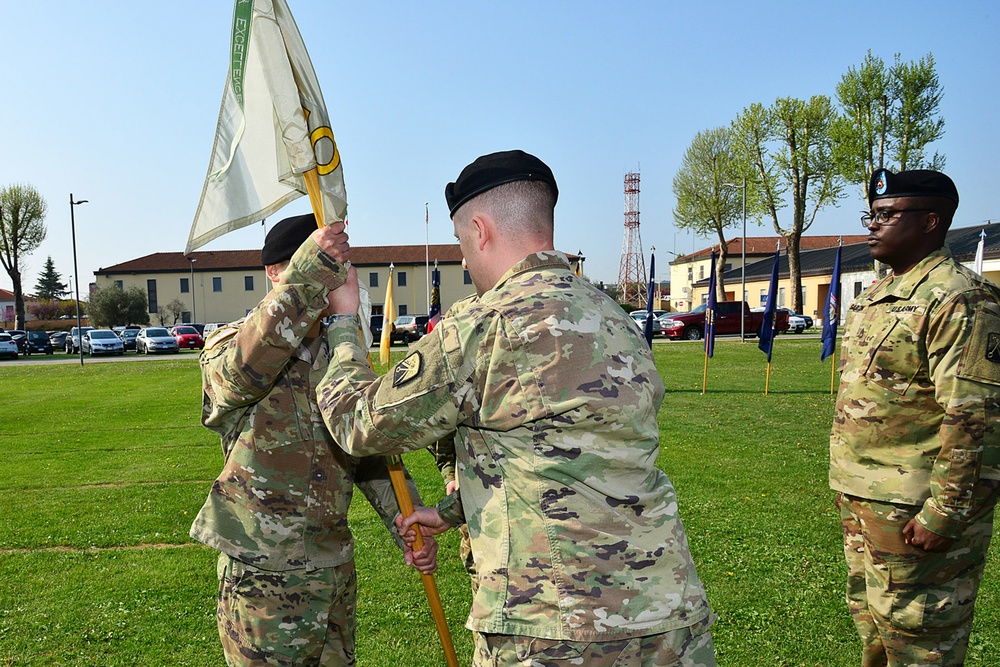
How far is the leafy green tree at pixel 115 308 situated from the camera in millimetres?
66500

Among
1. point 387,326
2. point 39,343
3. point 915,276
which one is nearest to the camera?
point 915,276

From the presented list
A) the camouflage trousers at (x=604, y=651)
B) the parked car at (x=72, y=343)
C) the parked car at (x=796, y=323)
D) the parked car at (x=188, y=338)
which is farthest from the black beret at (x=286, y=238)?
the parked car at (x=72, y=343)

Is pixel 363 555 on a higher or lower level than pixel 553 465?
lower

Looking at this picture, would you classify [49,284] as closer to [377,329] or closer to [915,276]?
[377,329]

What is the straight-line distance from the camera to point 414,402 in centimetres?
201

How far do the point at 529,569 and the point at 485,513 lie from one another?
0.21m

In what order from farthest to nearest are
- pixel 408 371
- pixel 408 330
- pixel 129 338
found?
pixel 129 338 → pixel 408 330 → pixel 408 371

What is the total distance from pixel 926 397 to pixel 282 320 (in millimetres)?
2874

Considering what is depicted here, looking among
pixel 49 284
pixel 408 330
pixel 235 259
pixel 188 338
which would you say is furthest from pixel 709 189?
pixel 49 284

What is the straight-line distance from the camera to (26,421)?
50.2ft

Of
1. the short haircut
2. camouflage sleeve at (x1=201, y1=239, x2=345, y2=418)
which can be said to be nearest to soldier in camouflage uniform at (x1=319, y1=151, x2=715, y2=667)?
the short haircut

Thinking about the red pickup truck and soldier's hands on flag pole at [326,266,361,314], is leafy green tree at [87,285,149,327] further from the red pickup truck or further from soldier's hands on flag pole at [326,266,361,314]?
soldier's hands on flag pole at [326,266,361,314]

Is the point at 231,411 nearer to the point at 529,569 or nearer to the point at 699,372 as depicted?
the point at 529,569

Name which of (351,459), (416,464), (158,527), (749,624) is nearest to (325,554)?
(351,459)
